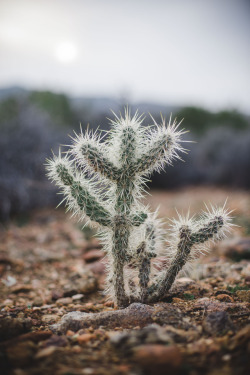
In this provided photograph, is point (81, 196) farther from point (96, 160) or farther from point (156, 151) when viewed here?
point (156, 151)

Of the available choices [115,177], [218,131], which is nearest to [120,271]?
[115,177]

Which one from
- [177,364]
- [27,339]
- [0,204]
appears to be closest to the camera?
[177,364]

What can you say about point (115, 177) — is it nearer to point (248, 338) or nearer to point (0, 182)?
point (248, 338)

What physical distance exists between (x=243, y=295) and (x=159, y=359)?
1.64m

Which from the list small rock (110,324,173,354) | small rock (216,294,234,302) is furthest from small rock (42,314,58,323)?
small rock (216,294,234,302)

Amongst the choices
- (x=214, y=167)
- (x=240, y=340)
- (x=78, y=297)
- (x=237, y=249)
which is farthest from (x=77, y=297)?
(x=214, y=167)

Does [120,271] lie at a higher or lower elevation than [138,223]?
lower

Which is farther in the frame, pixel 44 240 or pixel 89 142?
Answer: pixel 44 240

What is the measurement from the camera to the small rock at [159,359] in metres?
1.35

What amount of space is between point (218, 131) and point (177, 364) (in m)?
14.9

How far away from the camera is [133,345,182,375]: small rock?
4.43 ft

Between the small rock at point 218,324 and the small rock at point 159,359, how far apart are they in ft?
1.91

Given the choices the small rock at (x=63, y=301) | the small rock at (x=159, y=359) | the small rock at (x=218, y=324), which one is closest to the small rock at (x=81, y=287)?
the small rock at (x=63, y=301)

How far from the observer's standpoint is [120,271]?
8.41 feet
